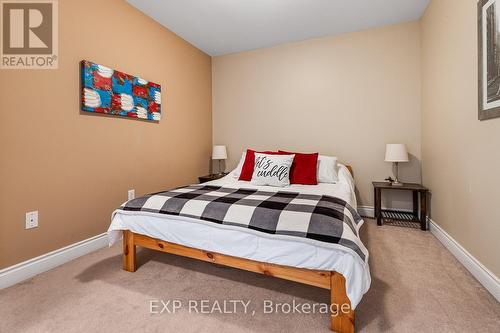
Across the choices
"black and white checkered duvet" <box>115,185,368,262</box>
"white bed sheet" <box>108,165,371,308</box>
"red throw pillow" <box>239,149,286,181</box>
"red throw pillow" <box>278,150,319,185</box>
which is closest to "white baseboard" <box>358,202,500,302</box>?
"black and white checkered duvet" <box>115,185,368,262</box>

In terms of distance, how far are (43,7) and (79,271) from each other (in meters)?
2.08

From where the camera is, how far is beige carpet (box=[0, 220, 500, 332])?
124 centimetres

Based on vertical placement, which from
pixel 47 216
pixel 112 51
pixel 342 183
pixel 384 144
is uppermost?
pixel 112 51

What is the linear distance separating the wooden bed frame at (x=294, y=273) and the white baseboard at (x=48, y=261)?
2.07 feet

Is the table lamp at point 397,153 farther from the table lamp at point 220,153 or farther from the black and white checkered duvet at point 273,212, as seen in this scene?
the table lamp at point 220,153

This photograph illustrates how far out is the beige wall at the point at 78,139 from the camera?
166 cm

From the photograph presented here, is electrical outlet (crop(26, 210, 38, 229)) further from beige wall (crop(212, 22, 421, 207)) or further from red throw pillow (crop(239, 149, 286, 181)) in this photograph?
beige wall (crop(212, 22, 421, 207))

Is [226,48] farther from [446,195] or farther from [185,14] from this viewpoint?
[446,195]

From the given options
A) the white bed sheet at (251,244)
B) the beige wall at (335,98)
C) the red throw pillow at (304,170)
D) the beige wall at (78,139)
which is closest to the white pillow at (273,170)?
the red throw pillow at (304,170)

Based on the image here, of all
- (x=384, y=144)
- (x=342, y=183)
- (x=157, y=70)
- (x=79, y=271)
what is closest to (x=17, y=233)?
(x=79, y=271)

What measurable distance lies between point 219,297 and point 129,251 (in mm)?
809

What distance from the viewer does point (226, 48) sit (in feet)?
12.0

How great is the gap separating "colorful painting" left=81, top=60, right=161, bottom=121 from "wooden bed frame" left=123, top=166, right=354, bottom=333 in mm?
1243

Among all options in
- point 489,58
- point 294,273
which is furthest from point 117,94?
point 489,58
